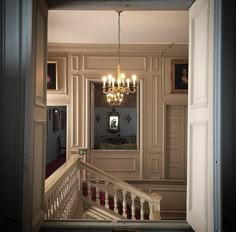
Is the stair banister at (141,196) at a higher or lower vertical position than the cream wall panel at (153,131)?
lower

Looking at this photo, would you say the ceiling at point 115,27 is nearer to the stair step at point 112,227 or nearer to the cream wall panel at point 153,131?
the cream wall panel at point 153,131

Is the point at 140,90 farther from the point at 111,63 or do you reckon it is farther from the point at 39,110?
the point at 39,110

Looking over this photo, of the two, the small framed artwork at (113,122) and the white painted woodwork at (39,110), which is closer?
the white painted woodwork at (39,110)

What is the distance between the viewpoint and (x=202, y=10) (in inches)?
58.9

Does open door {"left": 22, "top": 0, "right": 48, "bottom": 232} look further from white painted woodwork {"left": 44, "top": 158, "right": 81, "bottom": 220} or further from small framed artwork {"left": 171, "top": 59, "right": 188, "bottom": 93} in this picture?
small framed artwork {"left": 171, "top": 59, "right": 188, "bottom": 93}

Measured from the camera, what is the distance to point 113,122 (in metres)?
9.97

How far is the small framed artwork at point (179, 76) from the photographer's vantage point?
6008mm

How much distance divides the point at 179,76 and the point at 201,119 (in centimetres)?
473

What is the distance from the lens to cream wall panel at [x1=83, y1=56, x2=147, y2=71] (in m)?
6.00

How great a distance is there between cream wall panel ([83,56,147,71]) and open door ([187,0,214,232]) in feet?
14.3

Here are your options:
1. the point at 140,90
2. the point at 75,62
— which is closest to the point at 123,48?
the point at 140,90

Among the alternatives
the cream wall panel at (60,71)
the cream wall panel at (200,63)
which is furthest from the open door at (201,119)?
the cream wall panel at (60,71)

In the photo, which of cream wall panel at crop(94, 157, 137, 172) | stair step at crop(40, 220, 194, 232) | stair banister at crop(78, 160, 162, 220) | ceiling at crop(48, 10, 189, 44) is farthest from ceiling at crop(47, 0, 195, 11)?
cream wall panel at crop(94, 157, 137, 172)

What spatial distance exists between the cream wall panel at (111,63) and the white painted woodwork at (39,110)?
4.35m
